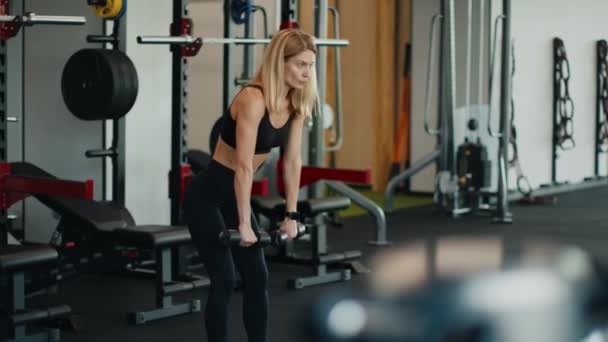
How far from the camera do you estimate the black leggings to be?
9.75 ft

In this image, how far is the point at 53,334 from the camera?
3588mm

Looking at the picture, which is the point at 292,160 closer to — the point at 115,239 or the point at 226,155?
the point at 226,155

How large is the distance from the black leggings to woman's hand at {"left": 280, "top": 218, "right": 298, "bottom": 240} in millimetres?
102

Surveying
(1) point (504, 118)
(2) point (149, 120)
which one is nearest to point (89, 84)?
(2) point (149, 120)

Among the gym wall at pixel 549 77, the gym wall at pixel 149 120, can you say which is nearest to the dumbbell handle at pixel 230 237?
the gym wall at pixel 149 120

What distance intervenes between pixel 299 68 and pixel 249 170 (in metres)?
0.34

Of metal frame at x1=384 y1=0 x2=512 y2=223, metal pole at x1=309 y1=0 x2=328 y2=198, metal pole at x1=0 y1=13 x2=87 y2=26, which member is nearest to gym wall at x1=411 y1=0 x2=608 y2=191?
metal frame at x1=384 y1=0 x2=512 y2=223

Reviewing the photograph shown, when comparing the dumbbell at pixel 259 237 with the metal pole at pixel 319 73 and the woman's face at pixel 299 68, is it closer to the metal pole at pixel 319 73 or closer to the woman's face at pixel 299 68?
the woman's face at pixel 299 68

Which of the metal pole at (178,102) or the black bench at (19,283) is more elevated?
the metal pole at (178,102)

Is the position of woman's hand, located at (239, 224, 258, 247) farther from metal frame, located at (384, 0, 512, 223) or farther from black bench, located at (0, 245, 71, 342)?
metal frame, located at (384, 0, 512, 223)

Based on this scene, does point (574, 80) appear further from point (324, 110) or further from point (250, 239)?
point (250, 239)

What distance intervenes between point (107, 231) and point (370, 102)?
5104mm

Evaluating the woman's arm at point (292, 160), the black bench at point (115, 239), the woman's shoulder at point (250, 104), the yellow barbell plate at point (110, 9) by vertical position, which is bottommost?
the black bench at point (115, 239)

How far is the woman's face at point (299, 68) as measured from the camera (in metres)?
2.86
